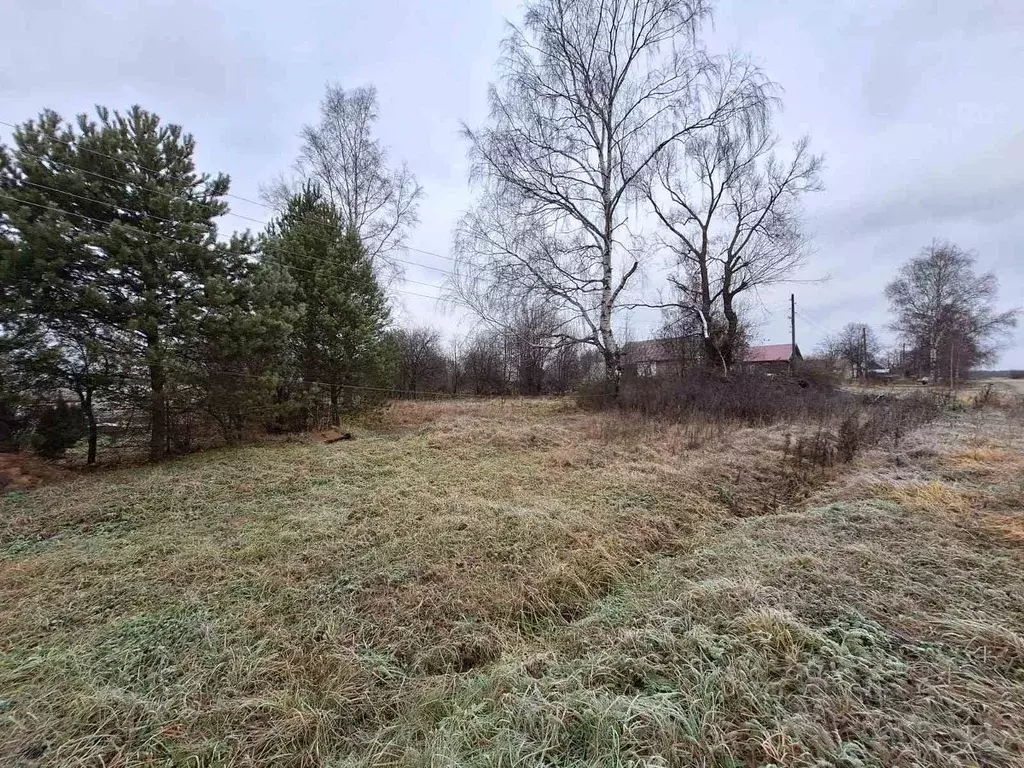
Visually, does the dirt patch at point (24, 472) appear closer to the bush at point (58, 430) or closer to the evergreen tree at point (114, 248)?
the bush at point (58, 430)

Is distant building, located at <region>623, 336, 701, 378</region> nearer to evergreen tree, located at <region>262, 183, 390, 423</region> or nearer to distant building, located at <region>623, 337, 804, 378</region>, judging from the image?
distant building, located at <region>623, 337, 804, 378</region>

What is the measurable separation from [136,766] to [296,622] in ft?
2.97

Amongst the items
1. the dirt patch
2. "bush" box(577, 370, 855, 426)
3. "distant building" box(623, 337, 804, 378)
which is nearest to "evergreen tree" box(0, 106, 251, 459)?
the dirt patch

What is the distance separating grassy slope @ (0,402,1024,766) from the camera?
1.57m

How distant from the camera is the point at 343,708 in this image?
6.12ft

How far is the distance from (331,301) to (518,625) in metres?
9.12

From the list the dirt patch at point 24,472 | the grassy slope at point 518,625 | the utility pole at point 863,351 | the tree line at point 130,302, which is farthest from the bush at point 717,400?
the utility pole at point 863,351

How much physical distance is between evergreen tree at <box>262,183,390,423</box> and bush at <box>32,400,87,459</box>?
373 cm

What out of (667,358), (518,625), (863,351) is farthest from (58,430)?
(863,351)

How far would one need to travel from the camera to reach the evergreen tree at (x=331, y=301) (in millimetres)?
9359

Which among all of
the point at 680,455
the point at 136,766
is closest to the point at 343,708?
the point at 136,766

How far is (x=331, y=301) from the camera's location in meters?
9.56

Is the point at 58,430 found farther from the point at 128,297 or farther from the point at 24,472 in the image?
the point at 128,297

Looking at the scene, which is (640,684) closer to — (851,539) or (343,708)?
(343,708)
